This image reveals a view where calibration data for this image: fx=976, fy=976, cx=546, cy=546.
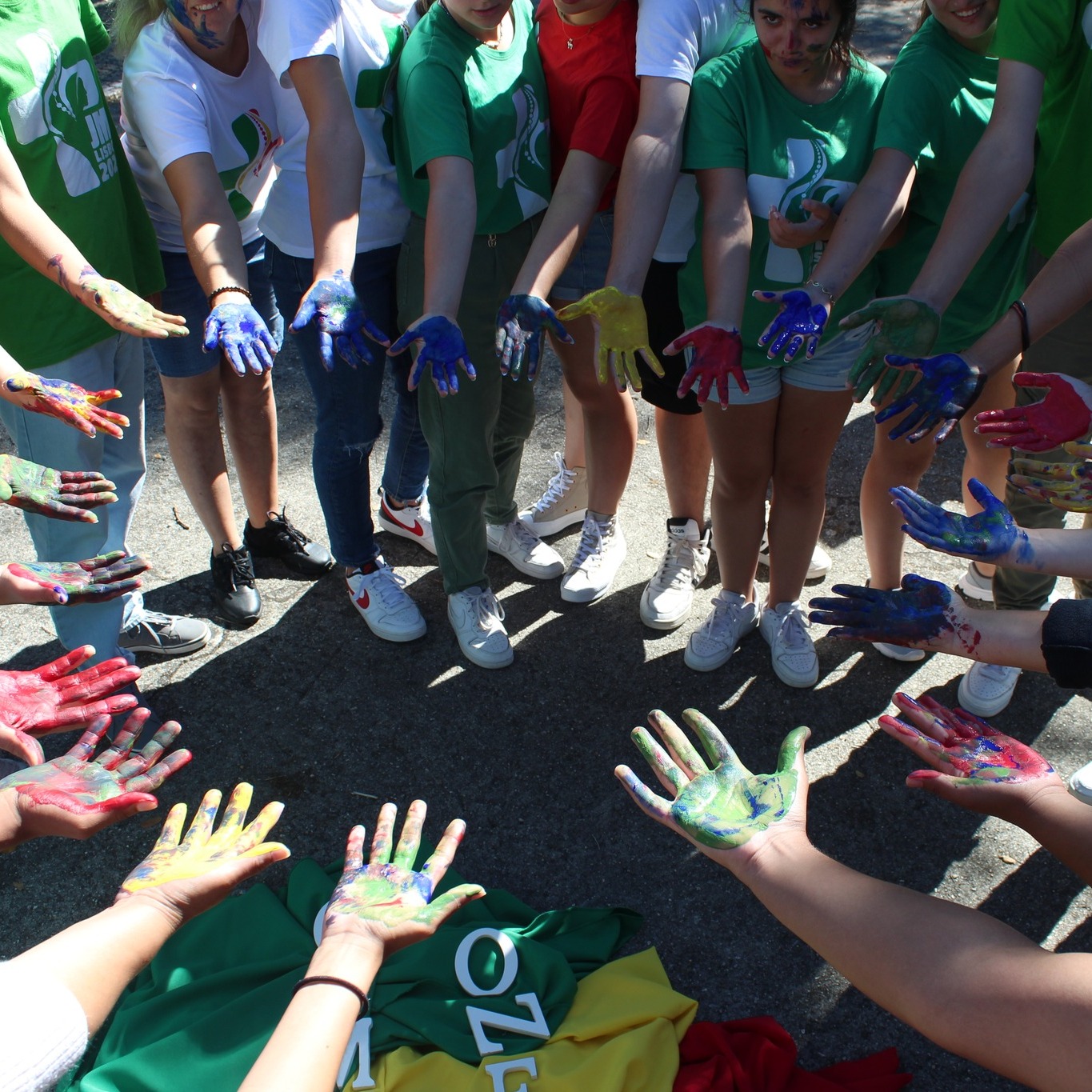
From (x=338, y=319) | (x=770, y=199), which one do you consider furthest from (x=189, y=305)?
(x=770, y=199)

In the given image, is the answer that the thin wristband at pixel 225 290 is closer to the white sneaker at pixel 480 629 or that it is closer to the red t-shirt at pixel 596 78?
the red t-shirt at pixel 596 78

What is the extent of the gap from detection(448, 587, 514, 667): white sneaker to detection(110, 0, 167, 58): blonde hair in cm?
168

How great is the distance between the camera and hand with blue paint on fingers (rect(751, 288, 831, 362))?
7.13 feet

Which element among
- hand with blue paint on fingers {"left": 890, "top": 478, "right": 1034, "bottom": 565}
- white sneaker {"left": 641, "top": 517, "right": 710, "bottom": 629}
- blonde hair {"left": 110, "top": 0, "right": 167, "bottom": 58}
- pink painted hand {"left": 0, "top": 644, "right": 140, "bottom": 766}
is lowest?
white sneaker {"left": 641, "top": 517, "right": 710, "bottom": 629}

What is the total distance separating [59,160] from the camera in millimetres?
2230

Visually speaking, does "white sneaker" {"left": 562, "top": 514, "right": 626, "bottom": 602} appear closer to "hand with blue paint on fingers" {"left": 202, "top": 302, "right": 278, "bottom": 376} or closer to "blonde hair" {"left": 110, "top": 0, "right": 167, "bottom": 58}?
"hand with blue paint on fingers" {"left": 202, "top": 302, "right": 278, "bottom": 376}

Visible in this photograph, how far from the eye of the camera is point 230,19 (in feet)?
7.59

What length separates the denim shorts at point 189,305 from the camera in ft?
8.86

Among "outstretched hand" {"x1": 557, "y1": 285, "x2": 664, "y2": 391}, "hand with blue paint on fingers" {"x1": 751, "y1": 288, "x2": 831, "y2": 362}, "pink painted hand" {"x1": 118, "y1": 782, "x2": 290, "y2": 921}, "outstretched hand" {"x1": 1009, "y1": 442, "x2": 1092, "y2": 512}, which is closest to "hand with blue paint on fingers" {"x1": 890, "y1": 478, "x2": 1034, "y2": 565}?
"outstretched hand" {"x1": 1009, "y1": 442, "x2": 1092, "y2": 512}

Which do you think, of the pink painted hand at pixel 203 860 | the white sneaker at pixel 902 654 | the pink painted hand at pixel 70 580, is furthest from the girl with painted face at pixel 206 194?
the white sneaker at pixel 902 654

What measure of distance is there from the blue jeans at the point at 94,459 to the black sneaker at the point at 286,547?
49cm

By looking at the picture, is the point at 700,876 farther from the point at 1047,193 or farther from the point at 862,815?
the point at 1047,193

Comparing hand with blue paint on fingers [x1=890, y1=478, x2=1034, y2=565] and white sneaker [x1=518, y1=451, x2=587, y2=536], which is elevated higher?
hand with blue paint on fingers [x1=890, y1=478, x2=1034, y2=565]

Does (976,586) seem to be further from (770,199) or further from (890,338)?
(770,199)
